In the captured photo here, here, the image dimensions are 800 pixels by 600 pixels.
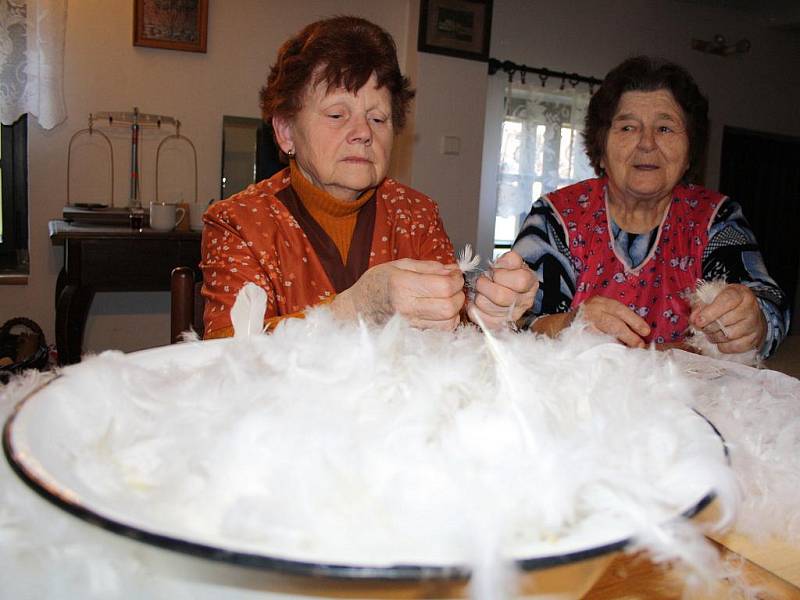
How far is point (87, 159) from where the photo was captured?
354 centimetres

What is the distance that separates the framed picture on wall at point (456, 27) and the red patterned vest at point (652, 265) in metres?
2.73

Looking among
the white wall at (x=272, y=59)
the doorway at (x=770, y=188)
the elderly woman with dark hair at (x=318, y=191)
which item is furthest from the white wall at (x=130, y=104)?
the doorway at (x=770, y=188)

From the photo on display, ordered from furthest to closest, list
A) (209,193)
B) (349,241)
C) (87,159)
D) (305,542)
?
(209,193), (87,159), (349,241), (305,542)

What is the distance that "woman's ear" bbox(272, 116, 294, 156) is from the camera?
4.42 ft

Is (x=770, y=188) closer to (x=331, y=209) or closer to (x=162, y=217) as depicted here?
(x=162, y=217)

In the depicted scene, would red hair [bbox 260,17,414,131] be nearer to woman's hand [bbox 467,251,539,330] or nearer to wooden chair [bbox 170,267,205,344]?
wooden chair [bbox 170,267,205,344]

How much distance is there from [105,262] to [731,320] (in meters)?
2.44

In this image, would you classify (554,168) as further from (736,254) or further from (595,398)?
(595,398)

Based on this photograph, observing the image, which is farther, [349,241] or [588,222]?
[588,222]

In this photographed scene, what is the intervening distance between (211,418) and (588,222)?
4.52ft

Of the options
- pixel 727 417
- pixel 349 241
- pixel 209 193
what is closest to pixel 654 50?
pixel 209 193

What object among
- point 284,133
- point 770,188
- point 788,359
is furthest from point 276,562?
point 770,188

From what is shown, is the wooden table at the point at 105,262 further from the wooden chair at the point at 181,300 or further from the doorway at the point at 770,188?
the doorway at the point at 770,188

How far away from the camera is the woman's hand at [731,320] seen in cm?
104
